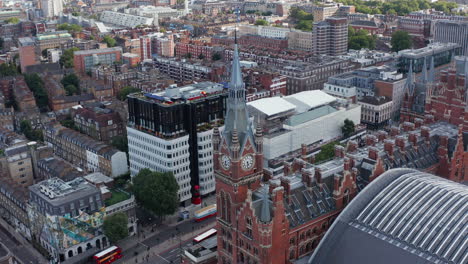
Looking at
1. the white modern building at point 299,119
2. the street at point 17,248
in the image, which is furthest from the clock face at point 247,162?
the street at point 17,248

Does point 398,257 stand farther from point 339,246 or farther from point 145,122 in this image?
point 145,122

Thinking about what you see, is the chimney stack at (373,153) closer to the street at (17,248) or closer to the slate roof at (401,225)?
the slate roof at (401,225)

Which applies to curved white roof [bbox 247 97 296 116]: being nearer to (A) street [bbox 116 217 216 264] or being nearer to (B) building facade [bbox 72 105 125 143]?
(A) street [bbox 116 217 216 264]

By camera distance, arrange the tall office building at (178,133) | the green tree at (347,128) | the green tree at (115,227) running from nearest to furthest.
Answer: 1. the green tree at (115,227)
2. the tall office building at (178,133)
3. the green tree at (347,128)

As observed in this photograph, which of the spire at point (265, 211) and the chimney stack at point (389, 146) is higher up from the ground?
the chimney stack at point (389, 146)

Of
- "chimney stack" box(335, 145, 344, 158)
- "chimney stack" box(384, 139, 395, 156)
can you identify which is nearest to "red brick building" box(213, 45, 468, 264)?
"chimney stack" box(384, 139, 395, 156)

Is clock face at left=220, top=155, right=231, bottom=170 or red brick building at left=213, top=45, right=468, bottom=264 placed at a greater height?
clock face at left=220, top=155, right=231, bottom=170

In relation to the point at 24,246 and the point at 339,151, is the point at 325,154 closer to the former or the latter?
the point at 339,151
